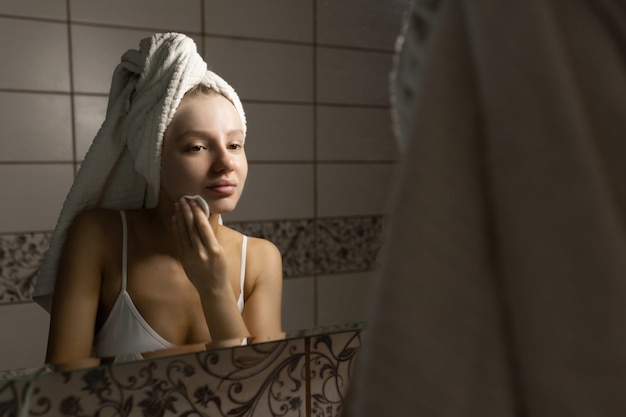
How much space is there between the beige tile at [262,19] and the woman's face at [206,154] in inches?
3.3

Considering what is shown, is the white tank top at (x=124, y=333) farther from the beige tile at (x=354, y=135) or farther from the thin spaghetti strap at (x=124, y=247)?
the beige tile at (x=354, y=135)

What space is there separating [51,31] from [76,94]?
7 centimetres

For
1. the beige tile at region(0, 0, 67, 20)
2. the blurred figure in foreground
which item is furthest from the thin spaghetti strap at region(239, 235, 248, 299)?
the blurred figure in foreground

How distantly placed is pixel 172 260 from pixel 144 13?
29 centimetres

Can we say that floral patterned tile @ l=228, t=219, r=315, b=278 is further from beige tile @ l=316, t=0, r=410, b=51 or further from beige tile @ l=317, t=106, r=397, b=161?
beige tile @ l=316, t=0, r=410, b=51

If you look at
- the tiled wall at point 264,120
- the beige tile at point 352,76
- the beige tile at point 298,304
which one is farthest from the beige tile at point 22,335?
the beige tile at point 352,76

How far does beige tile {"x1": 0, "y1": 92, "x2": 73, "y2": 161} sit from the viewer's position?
574 mm

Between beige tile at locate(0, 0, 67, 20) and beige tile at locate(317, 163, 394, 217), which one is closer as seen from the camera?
beige tile at locate(0, 0, 67, 20)

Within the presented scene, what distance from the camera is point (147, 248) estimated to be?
2.17ft

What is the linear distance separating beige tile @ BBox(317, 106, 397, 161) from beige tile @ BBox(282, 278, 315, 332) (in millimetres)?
167

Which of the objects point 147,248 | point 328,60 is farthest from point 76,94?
point 328,60

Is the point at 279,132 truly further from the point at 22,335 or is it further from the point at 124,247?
the point at 22,335

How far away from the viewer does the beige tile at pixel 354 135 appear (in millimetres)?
729

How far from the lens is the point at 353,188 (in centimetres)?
75
